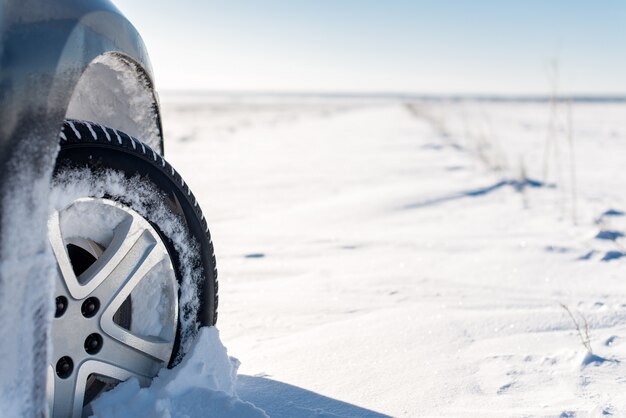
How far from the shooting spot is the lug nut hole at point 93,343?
1251 mm

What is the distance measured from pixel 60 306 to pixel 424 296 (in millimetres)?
1607

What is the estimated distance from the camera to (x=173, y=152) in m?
10.0

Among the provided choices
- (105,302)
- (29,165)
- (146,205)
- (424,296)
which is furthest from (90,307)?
(424,296)

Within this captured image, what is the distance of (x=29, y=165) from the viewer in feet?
3.45

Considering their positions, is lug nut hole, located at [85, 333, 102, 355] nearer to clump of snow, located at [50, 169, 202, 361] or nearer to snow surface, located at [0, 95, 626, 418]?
snow surface, located at [0, 95, 626, 418]

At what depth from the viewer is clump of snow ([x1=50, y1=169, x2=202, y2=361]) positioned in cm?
116

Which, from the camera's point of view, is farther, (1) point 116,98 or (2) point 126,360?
(1) point 116,98

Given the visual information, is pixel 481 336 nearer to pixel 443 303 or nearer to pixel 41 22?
pixel 443 303

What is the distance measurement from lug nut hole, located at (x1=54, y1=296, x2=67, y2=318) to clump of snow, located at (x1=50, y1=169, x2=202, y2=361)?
0.17 meters

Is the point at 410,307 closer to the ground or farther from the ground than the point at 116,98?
closer to the ground

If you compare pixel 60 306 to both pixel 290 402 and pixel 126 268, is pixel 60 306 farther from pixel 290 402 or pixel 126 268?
pixel 290 402

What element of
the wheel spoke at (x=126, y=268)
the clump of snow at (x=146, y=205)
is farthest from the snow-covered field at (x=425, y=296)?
the wheel spoke at (x=126, y=268)

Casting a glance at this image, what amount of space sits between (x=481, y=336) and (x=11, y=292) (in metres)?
1.51

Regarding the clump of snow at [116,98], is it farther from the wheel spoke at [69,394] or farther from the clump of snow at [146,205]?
the wheel spoke at [69,394]
